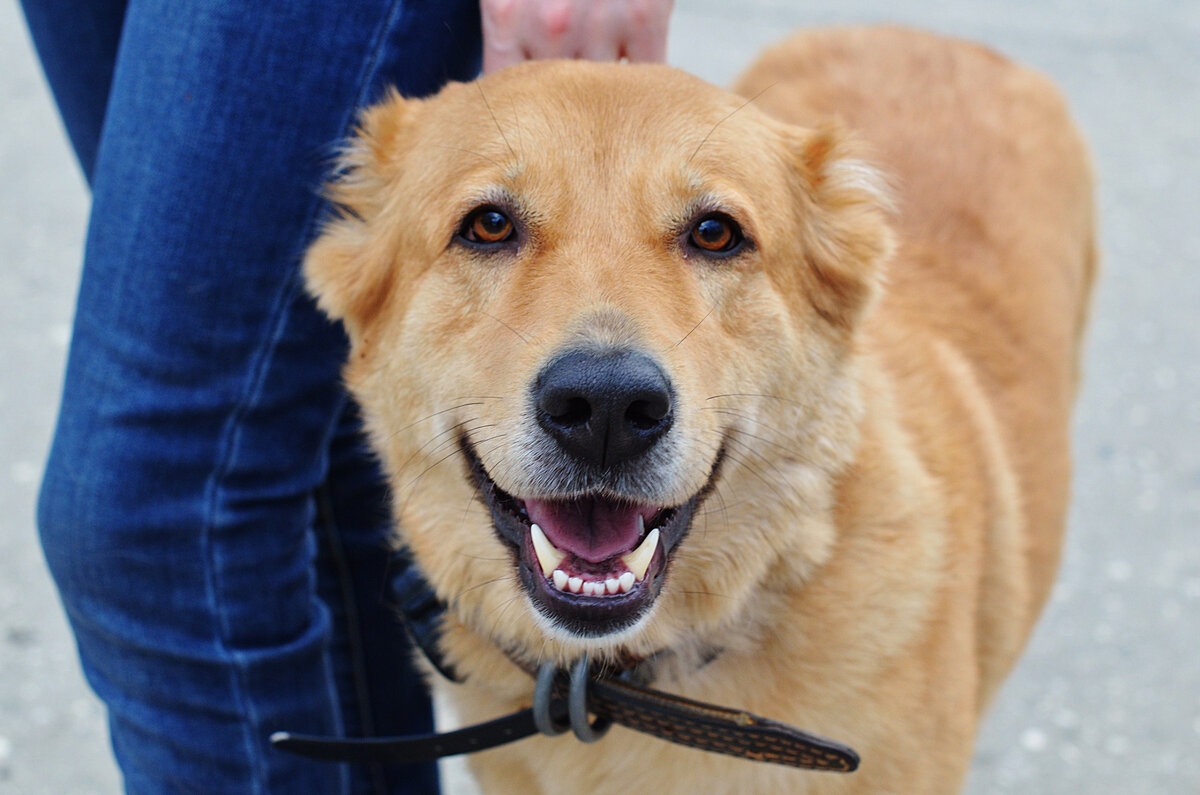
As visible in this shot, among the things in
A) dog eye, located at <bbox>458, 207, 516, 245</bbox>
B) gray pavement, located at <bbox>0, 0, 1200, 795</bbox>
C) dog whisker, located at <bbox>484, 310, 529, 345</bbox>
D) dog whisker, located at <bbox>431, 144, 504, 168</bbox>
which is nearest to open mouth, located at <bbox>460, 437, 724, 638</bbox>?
dog whisker, located at <bbox>484, 310, 529, 345</bbox>

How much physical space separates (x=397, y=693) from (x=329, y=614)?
0.32 meters

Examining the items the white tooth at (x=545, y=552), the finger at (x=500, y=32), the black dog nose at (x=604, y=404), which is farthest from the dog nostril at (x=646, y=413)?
the finger at (x=500, y=32)

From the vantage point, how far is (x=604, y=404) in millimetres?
1619

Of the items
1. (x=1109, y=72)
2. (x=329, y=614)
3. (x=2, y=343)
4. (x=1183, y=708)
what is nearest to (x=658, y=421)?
(x=329, y=614)

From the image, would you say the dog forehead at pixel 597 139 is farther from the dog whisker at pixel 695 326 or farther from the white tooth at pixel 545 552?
the white tooth at pixel 545 552

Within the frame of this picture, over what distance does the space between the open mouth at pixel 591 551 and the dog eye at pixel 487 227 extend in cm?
40

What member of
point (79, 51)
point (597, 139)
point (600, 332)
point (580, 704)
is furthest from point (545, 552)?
point (79, 51)

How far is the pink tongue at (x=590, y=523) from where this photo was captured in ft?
5.87

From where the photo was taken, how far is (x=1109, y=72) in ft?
20.9

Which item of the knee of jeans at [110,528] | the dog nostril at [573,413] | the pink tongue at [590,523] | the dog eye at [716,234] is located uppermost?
the dog eye at [716,234]

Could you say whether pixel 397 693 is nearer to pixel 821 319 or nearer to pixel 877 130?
pixel 821 319

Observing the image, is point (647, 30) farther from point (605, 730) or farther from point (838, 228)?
point (605, 730)

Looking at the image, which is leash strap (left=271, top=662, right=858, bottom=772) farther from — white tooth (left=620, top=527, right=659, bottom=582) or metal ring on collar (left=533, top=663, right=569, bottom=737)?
white tooth (left=620, top=527, right=659, bottom=582)

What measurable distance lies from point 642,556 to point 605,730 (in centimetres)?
33
